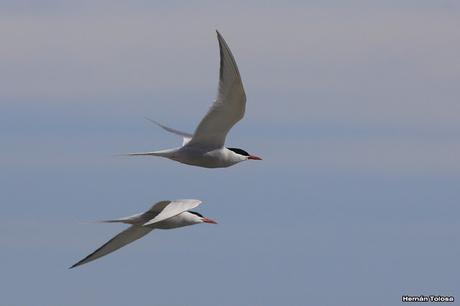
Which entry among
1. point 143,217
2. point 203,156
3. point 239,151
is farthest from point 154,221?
point 239,151

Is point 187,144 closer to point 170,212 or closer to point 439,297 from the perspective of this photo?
point 170,212

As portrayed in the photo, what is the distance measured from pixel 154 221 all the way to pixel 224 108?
2727 mm

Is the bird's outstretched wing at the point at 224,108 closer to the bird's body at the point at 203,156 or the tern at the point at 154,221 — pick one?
the bird's body at the point at 203,156

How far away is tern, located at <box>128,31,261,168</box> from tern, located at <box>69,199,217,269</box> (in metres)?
1.01

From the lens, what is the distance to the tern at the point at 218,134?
24.3 meters

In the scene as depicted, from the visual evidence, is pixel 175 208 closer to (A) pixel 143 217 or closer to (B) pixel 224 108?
(A) pixel 143 217

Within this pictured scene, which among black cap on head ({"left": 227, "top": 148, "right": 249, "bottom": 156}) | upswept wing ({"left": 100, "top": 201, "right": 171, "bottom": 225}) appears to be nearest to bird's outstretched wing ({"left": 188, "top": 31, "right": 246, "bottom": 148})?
black cap on head ({"left": 227, "top": 148, "right": 249, "bottom": 156})

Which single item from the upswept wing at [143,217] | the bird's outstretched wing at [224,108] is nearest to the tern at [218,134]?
the bird's outstretched wing at [224,108]

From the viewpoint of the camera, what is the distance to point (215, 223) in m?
26.4

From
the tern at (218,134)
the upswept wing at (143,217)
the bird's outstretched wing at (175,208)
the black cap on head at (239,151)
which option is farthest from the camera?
the black cap on head at (239,151)

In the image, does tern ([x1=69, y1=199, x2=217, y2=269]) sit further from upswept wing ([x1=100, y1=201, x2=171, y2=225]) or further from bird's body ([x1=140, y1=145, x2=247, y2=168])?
bird's body ([x1=140, y1=145, x2=247, y2=168])

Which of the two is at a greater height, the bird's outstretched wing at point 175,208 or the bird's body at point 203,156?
the bird's body at point 203,156

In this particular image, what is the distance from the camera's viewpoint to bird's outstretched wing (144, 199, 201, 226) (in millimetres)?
24059

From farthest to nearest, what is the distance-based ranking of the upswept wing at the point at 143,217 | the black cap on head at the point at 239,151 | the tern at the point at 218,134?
the black cap on head at the point at 239,151 < the upswept wing at the point at 143,217 < the tern at the point at 218,134
